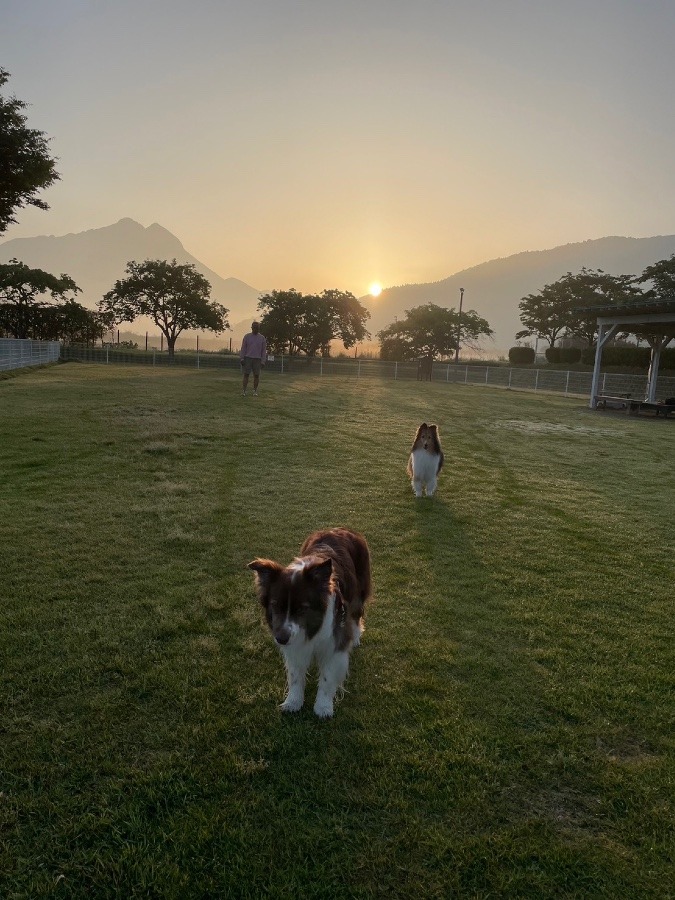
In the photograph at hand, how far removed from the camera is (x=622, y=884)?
181 cm

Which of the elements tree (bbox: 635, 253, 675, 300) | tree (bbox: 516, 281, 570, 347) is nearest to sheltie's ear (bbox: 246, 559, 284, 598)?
tree (bbox: 635, 253, 675, 300)

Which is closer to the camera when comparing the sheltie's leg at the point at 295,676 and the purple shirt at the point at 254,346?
the sheltie's leg at the point at 295,676

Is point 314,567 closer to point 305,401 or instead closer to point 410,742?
point 410,742

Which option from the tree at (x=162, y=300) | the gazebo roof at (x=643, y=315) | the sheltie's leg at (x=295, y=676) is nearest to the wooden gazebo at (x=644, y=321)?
the gazebo roof at (x=643, y=315)

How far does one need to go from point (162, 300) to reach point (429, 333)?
27422mm

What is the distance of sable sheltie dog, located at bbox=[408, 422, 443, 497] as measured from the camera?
22.1 ft

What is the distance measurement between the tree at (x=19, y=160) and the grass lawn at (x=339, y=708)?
15.5m

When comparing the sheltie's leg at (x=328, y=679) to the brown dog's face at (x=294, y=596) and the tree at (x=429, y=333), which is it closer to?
the brown dog's face at (x=294, y=596)

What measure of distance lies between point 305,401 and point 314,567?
1431 centimetres

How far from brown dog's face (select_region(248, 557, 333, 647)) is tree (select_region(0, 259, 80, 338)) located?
136ft

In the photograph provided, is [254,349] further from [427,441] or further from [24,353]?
[24,353]

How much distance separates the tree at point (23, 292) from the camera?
36219 millimetres

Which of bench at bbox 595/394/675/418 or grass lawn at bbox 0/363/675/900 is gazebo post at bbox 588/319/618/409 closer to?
bench at bbox 595/394/675/418

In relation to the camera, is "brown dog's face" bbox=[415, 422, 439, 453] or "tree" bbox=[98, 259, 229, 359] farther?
"tree" bbox=[98, 259, 229, 359]
